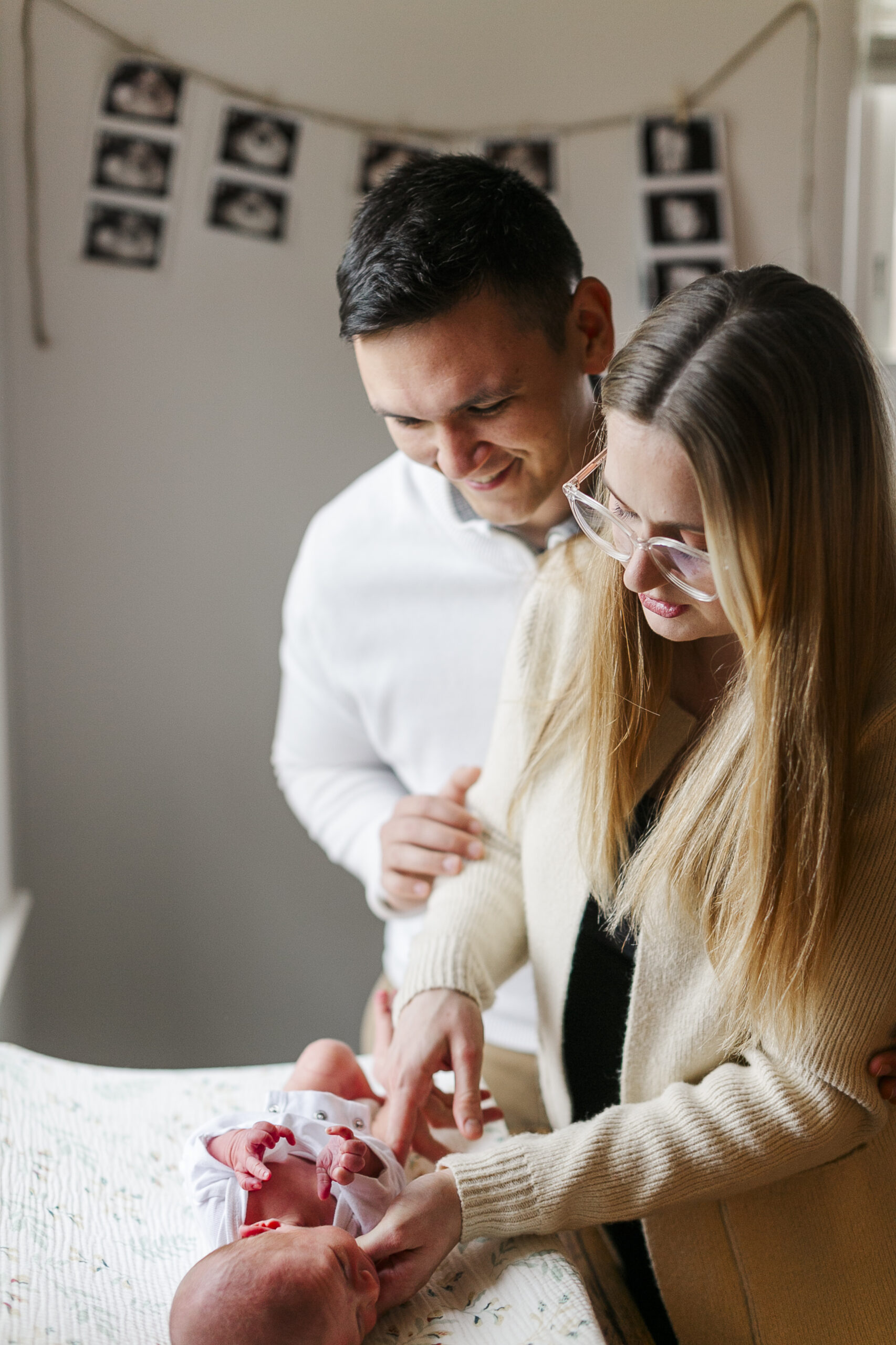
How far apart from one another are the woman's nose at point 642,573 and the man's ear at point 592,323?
18.5 inches

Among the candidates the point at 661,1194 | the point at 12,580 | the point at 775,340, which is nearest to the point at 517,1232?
the point at 661,1194

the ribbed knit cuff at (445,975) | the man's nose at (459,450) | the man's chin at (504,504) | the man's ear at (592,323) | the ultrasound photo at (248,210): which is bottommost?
the ribbed knit cuff at (445,975)

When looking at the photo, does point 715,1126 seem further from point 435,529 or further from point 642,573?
point 435,529

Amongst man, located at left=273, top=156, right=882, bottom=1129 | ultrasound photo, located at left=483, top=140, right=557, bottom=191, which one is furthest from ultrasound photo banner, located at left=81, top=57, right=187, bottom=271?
man, located at left=273, top=156, right=882, bottom=1129

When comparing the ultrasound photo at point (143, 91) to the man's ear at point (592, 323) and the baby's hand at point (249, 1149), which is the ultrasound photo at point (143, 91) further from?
the baby's hand at point (249, 1149)

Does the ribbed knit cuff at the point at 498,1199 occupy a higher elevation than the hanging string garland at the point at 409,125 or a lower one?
lower

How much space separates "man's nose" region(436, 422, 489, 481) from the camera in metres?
1.26

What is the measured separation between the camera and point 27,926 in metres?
2.24

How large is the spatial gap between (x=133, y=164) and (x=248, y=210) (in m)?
0.22

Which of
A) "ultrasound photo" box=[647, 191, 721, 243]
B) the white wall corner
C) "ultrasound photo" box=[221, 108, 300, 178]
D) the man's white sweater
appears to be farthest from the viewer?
"ultrasound photo" box=[647, 191, 721, 243]

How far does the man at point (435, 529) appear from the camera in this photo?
1216mm

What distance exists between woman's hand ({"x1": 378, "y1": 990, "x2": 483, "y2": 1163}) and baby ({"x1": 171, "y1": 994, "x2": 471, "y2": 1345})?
1.5 inches

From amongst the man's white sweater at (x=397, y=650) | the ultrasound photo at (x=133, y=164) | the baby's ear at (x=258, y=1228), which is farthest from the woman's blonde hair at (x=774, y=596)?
the ultrasound photo at (x=133, y=164)

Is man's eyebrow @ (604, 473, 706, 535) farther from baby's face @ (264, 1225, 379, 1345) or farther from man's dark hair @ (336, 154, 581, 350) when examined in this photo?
baby's face @ (264, 1225, 379, 1345)
